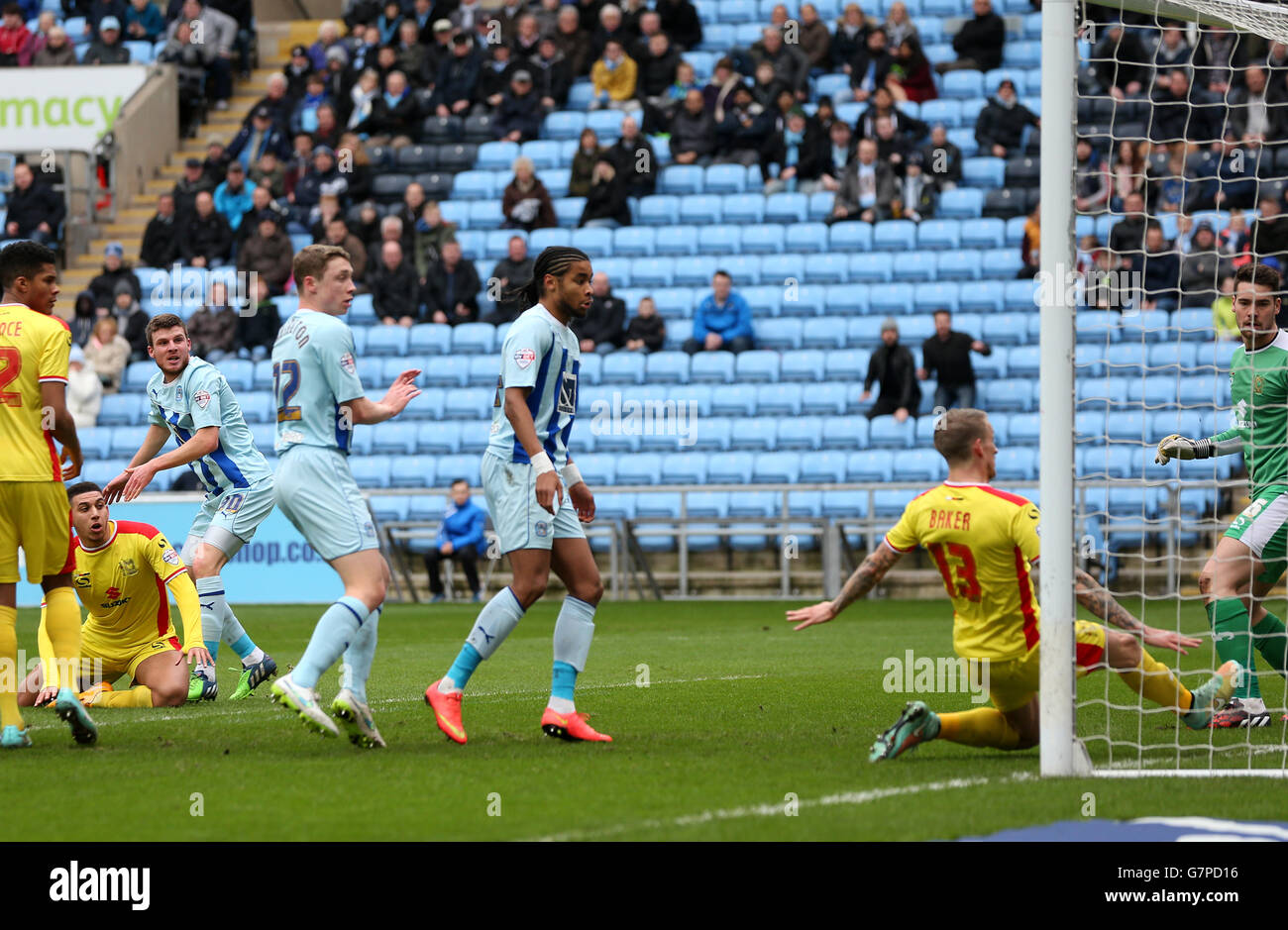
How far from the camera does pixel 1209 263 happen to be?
1744 centimetres

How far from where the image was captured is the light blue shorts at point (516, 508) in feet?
22.2

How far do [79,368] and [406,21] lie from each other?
23.1 ft

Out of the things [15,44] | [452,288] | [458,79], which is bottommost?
[452,288]

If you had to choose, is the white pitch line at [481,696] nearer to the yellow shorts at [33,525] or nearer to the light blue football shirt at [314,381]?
the yellow shorts at [33,525]

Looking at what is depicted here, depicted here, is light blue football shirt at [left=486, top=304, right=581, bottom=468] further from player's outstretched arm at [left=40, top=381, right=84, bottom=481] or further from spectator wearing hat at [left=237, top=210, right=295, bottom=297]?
spectator wearing hat at [left=237, top=210, right=295, bottom=297]

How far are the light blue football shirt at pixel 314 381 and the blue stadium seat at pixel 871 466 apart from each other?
40.8 ft

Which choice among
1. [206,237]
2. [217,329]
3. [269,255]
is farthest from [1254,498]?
[206,237]

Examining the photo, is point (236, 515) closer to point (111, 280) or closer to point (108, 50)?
point (111, 280)

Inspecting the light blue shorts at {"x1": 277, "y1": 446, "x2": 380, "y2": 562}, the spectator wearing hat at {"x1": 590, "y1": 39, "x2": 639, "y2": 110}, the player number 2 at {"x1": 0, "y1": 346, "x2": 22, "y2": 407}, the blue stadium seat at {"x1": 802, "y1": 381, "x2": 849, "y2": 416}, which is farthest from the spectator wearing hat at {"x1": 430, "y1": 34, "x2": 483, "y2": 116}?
the light blue shorts at {"x1": 277, "y1": 446, "x2": 380, "y2": 562}

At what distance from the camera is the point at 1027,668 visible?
6184 millimetres

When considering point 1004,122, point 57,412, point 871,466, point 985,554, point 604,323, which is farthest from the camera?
point 1004,122

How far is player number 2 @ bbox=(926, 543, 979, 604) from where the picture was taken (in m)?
6.18

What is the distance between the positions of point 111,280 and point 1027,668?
1837cm
